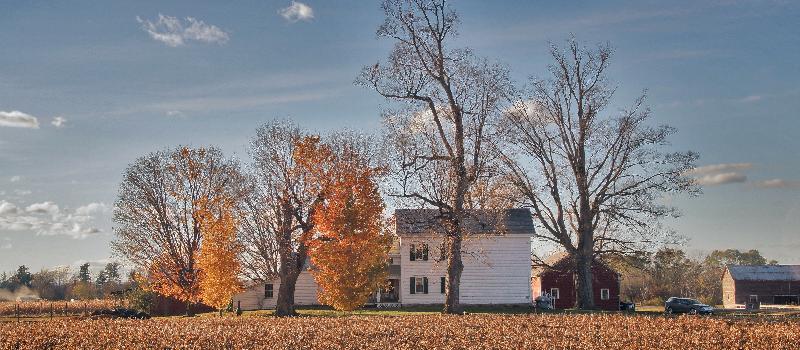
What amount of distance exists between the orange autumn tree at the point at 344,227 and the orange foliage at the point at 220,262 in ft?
19.5

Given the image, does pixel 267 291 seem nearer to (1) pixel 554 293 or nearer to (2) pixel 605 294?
(1) pixel 554 293

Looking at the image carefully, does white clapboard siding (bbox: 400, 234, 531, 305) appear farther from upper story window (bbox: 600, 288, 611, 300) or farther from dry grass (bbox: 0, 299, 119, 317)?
dry grass (bbox: 0, 299, 119, 317)

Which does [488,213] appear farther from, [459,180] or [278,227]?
[278,227]

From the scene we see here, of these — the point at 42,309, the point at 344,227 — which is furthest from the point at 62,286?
the point at 344,227

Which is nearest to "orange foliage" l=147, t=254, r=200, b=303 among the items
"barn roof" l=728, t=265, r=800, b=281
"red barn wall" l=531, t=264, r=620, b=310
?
"red barn wall" l=531, t=264, r=620, b=310

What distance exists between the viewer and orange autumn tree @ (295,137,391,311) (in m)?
48.7

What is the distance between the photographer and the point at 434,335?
2650cm

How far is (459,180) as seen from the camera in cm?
4475

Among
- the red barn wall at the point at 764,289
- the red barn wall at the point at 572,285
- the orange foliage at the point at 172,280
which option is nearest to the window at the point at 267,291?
the orange foliage at the point at 172,280

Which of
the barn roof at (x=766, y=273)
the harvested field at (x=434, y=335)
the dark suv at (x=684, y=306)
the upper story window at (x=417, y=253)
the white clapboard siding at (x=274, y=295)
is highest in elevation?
the upper story window at (x=417, y=253)

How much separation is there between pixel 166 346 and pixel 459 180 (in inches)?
909

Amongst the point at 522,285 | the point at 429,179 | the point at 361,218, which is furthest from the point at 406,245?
the point at 429,179

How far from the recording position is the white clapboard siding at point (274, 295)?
6312cm

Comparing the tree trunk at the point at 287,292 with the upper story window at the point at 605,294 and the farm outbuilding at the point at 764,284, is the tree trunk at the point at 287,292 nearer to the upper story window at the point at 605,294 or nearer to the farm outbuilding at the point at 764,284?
the upper story window at the point at 605,294
